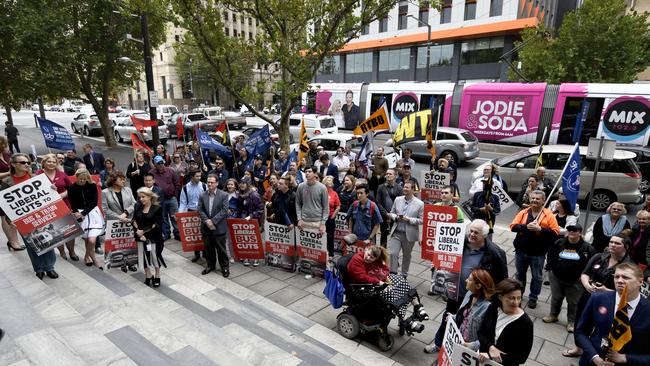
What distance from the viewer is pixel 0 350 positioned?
4.24 metres

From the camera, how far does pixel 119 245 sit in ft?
22.1

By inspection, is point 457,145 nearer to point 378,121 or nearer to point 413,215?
point 378,121

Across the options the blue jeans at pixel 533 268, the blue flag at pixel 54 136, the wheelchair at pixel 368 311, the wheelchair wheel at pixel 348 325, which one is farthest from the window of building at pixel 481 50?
the wheelchair wheel at pixel 348 325

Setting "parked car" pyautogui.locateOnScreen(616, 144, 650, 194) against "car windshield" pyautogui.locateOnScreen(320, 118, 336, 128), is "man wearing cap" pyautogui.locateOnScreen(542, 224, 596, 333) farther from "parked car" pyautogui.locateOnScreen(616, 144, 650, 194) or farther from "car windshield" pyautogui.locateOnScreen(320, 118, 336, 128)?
"car windshield" pyautogui.locateOnScreen(320, 118, 336, 128)

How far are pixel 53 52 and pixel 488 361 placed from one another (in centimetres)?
2112

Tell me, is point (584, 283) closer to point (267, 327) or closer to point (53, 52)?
point (267, 327)

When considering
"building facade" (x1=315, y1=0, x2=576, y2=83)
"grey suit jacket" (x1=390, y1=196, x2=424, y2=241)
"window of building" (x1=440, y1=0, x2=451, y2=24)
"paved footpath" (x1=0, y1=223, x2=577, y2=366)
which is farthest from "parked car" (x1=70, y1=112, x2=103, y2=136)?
"window of building" (x1=440, y1=0, x2=451, y2=24)

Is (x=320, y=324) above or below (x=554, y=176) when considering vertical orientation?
below

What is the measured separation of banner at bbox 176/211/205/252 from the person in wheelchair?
3.71m

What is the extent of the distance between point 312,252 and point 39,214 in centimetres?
425

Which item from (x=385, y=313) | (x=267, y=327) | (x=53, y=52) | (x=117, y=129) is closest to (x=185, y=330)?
(x=267, y=327)

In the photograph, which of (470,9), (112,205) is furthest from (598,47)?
(112,205)

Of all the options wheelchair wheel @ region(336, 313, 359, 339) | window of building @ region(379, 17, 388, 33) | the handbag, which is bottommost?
wheelchair wheel @ region(336, 313, 359, 339)

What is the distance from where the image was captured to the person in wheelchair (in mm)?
4715
